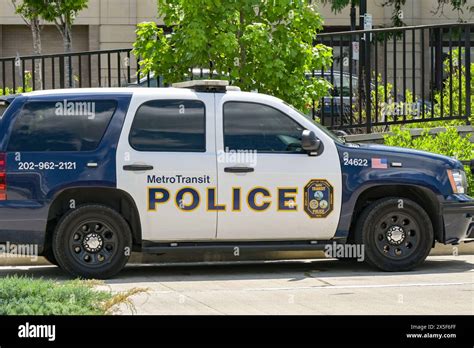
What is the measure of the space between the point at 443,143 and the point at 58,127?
6.07 m

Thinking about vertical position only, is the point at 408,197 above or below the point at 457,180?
below

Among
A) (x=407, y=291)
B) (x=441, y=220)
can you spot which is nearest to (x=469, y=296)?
(x=407, y=291)

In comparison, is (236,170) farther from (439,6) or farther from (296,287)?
(439,6)

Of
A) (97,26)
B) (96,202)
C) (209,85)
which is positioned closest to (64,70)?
(209,85)

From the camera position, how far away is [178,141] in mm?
11336

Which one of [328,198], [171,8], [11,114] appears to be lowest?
[328,198]

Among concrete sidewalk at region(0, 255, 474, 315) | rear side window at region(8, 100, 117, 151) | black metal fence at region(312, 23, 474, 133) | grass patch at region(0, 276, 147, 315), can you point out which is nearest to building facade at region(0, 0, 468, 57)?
black metal fence at region(312, 23, 474, 133)

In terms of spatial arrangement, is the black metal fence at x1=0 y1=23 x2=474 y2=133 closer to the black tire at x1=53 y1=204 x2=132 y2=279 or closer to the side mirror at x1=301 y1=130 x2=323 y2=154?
the side mirror at x1=301 y1=130 x2=323 y2=154

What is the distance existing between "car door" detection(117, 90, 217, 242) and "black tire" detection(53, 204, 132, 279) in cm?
27

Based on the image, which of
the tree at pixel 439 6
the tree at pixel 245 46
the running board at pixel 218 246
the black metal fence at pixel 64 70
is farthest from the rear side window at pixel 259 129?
the tree at pixel 439 6

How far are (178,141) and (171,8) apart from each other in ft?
13.1

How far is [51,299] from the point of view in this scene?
7363 millimetres
